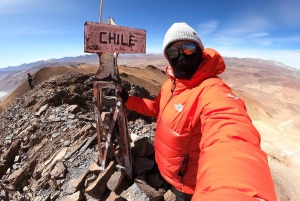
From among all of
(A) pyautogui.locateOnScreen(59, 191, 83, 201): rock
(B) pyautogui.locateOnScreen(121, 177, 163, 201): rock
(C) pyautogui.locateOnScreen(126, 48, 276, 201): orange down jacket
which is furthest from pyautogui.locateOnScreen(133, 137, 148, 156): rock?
(C) pyautogui.locateOnScreen(126, 48, 276, 201): orange down jacket

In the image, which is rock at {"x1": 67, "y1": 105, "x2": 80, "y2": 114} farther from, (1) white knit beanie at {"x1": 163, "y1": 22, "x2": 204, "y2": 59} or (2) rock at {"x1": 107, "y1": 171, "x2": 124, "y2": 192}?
(1) white knit beanie at {"x1": 163, "y1": 22, "x2": 204, "y2": 59}

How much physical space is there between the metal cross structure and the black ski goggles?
1.41 feet

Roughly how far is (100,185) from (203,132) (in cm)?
232

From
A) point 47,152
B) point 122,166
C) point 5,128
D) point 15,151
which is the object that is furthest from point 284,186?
point 5,128

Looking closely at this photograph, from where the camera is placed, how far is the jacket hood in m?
1.93

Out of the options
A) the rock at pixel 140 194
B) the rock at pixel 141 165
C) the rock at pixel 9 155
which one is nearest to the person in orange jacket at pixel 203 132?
the rock at pixel 140 194

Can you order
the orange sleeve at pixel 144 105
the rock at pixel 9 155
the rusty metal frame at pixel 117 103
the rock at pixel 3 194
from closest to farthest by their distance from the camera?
1. the rusty metal frame at pixel 117 103
2. the orange sleeve at pixel 144 105
3. the rock at pixel 3 194
4. the rock at pixel 9 155

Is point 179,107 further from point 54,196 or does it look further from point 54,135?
point 54,135

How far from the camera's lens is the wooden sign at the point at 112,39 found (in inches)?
83.4

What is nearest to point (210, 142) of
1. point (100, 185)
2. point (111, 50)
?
point (111, 50)

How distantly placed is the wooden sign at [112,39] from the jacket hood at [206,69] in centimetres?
81

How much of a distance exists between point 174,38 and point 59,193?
136 inches

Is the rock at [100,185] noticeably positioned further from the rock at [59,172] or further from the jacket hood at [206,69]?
the jacket hood at [206,69]

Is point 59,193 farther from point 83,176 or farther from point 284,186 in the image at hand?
point 284,186
